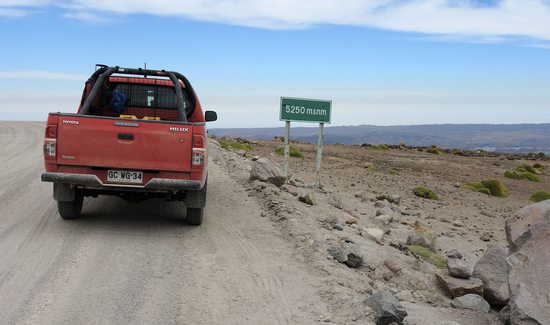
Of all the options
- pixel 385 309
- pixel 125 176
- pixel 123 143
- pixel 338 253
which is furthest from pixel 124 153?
pixel 385 309

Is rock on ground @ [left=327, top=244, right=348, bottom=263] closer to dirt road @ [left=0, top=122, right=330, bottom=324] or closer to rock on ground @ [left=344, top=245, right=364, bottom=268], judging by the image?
rock on ground @ [left=344, top=245, right=364, bottom=268]

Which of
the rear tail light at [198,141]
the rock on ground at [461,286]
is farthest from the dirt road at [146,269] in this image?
the rock on ground at [461,286]

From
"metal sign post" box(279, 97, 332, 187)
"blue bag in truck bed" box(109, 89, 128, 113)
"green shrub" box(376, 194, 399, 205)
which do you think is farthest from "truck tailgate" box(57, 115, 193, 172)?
"green shrub" box(376, 194, 399, 205)

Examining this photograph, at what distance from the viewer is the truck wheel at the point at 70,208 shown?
27.1 feet

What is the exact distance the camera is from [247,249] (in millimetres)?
7387

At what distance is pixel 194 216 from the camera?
27.5 feet

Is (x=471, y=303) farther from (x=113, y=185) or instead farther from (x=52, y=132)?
(x=52, y=132)

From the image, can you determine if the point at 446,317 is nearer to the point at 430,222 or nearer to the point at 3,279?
the point at 3,279

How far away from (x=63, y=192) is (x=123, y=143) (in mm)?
1316

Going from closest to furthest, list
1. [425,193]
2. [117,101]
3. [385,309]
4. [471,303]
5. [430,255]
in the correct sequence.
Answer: [385,309]
[471,303]
[430,255]
[117,101]
[425,193]

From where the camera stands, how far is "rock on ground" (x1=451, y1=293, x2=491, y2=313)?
634 centimetres

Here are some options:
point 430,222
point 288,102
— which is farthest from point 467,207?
point 288,102

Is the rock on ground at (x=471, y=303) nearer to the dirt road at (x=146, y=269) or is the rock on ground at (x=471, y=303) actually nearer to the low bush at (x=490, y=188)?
the dirt road at (x=146, y=269)

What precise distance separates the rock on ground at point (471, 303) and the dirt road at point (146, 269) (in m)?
1.71
